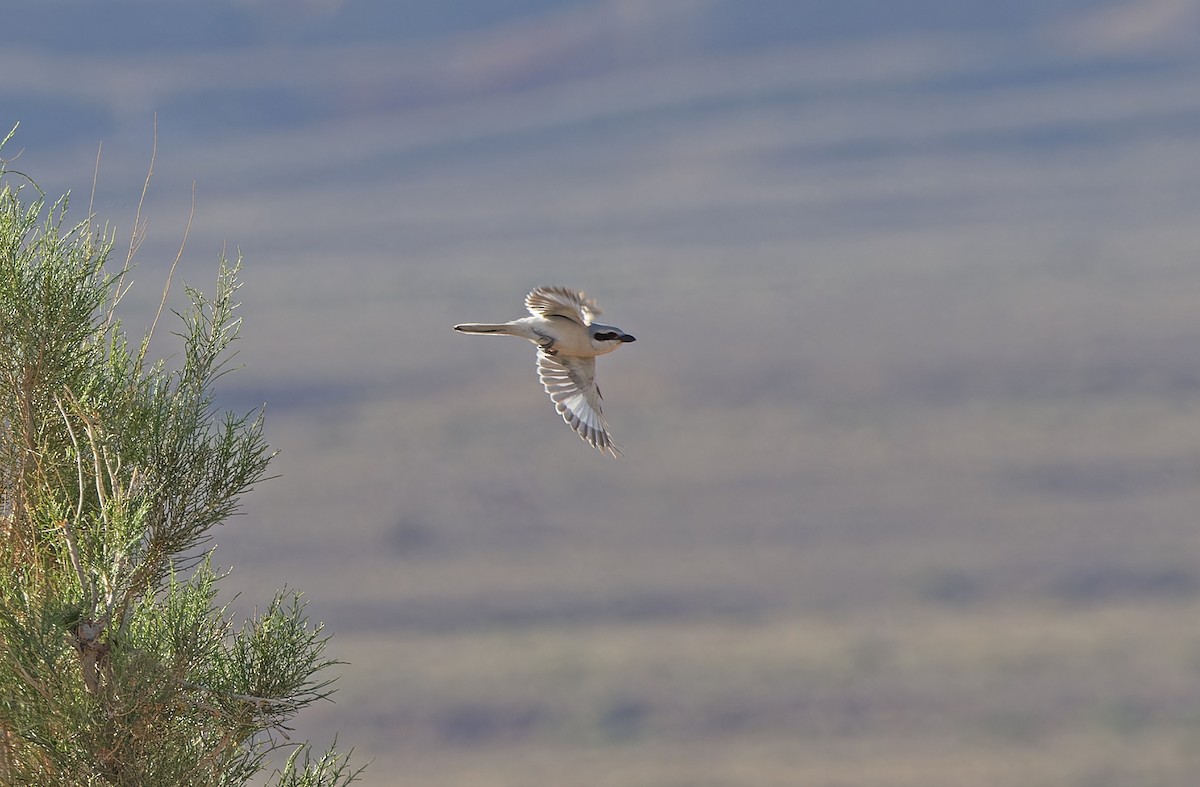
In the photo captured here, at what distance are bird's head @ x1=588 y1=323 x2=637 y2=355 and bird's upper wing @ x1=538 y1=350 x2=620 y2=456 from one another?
377mm

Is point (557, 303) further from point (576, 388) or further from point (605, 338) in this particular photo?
point (576, 388)

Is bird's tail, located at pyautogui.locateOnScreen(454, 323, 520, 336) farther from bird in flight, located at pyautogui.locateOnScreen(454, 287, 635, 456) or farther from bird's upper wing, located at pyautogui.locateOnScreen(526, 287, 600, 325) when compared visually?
bird's upper wing, located at pyautogui.locateOnScreen(526, 287, 600, 325)

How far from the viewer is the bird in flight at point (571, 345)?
8.85 m

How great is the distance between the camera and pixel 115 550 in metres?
7.32

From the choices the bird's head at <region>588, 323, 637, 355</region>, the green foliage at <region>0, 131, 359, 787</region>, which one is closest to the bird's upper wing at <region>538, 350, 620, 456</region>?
the bird's head at <region>588, 323, 637, 355</region>

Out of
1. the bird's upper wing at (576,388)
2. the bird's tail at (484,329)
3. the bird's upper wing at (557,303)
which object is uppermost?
the bird's upper wing at (557,303)

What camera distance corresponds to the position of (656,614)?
109m

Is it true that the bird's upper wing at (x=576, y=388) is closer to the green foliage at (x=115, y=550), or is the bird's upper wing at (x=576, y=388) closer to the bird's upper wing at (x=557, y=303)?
the bird's upper wing at (x=557, y=303)

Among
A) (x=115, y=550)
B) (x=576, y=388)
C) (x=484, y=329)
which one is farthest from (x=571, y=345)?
(x=115, y=550)

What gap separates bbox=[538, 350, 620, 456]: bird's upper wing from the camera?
9.35m

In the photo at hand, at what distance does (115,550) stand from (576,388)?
294 cm

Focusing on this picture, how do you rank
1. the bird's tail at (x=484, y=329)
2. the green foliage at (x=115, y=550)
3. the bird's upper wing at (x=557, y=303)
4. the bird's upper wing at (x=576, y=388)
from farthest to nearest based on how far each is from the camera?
the bird's upper wing at (x=576, y=388), the bird's upper wing at (x=557, y=303), the bird's tail at (x=484, y=329), the green foliage at (x=115, y=550)

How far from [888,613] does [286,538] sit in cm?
3899

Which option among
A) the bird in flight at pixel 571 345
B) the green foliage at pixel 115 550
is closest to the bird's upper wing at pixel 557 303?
the bird in flight at pixel 571 345
